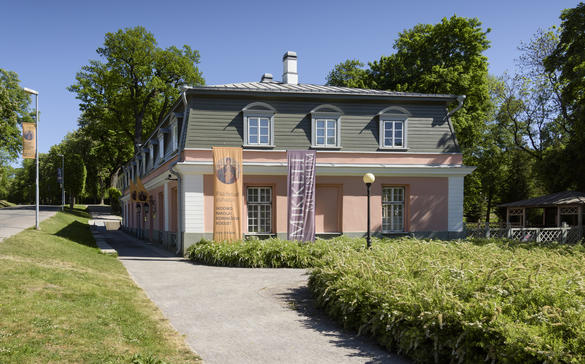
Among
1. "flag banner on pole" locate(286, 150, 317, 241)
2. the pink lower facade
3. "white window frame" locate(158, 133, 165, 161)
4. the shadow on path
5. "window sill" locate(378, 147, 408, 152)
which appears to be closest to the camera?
the shadow on path

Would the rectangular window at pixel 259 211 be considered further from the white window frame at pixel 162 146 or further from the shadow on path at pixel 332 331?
the shadow on path at pixel 332 331

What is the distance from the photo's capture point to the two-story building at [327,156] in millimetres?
17312

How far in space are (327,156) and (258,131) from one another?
300 centimetres

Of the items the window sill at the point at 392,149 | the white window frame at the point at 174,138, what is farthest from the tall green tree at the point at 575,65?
the white window frame at the point at 174,138

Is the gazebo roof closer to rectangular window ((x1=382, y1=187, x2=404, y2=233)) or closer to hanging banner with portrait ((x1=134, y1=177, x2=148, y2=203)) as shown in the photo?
rectangular window ((x1=382, y1=187, x2=404, y2=233))

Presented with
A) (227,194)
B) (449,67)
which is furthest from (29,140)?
(449,67)

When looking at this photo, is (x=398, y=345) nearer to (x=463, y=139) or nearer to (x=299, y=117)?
(x=299, y=117)

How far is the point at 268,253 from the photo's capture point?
47.0 ft

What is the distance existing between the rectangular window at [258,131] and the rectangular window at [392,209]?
555 cm

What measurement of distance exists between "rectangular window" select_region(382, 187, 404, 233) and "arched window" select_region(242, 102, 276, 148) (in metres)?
5.47

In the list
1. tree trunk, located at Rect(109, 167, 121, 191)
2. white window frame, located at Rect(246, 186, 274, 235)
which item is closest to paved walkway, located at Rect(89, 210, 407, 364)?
white window frame, located at Rect(246, 186, 274, 235)

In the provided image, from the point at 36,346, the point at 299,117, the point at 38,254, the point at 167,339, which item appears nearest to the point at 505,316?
the point at 167,339

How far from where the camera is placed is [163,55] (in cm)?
3869

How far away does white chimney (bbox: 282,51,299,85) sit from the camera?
22.5m
